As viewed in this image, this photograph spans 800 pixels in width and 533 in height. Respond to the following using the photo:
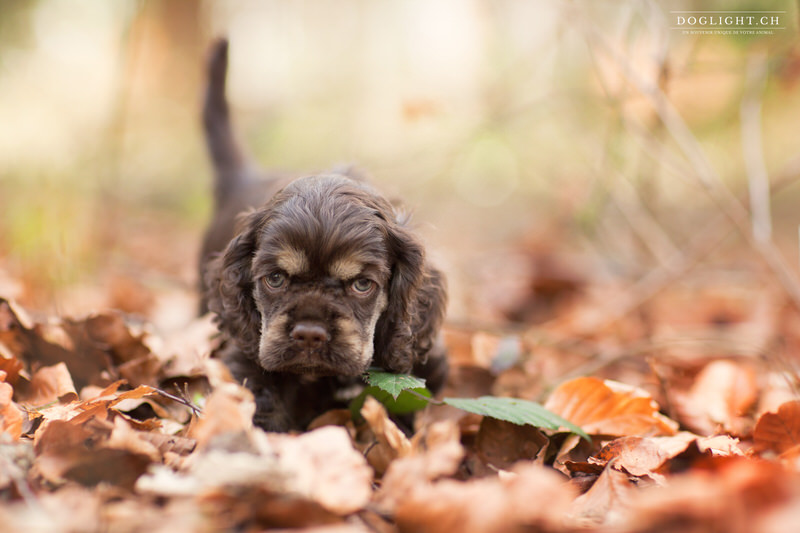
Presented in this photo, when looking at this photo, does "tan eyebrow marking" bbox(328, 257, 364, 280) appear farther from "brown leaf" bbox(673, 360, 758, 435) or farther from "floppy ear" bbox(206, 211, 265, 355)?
"brown leaf" bbox(673, 360, 758, 435)

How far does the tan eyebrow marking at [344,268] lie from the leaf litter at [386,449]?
1.84ft

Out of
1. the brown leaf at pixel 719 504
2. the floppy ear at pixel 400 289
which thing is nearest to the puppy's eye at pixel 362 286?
the floppy ear at pixel 400 289

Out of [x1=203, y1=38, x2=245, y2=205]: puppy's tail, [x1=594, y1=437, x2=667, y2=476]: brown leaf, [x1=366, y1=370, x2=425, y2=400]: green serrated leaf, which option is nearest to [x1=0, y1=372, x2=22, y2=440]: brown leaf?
[x1=366, y1=370, x2=425, y2=400]: green serrated leaf

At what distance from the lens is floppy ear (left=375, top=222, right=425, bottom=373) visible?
3047mm

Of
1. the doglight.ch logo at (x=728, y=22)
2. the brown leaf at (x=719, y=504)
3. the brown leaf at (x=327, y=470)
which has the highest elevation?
the doglight.ch logo at (x=728, y=22)

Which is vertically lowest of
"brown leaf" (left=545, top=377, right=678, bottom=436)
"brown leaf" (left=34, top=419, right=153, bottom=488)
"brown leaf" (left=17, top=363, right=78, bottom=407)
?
"brown leaf" (left=545, top=377, right=678, bottom=436)

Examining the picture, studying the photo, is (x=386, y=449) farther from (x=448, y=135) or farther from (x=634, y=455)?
(x=448, y=135)

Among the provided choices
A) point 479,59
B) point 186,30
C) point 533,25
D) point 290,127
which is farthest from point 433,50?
point 533,25

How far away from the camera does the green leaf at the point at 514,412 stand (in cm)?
250

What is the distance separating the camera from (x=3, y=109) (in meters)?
7.18

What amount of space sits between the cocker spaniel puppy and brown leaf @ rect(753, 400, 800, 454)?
153 centimetres

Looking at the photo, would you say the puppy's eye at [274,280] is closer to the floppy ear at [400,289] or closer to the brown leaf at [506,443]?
the floppy ear at [400,289]

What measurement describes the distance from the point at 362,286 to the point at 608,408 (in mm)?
1346

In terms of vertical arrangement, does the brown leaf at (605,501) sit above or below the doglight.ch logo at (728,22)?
below
